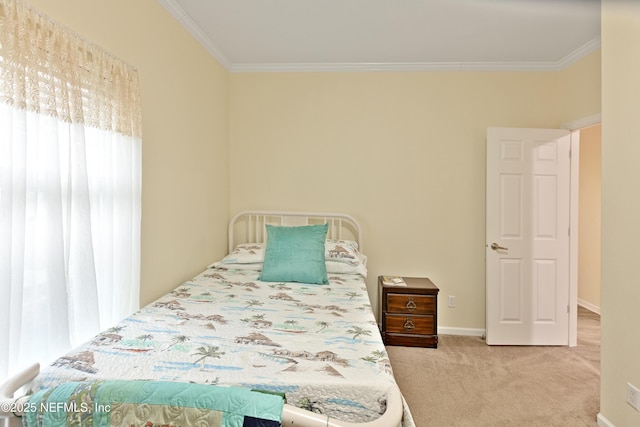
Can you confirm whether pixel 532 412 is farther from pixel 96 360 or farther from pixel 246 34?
pixel 246 34

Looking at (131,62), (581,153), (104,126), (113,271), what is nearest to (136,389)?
(113,271)

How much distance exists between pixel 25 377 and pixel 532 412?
2.59m

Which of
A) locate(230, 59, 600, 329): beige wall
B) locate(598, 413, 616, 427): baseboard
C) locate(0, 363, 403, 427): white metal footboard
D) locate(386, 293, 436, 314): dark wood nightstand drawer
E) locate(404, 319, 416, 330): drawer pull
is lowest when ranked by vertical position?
locate(598, 413, 616, 427): baseboard

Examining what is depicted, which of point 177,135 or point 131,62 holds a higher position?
point 131,62

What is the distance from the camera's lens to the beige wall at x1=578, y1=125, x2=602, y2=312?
4270 millimetres

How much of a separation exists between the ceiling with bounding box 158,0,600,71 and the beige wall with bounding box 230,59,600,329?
0.47ft

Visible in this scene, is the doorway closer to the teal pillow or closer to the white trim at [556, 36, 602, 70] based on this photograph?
the white trim at [556, 36, 602, 70]

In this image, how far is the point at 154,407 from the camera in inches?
36.3

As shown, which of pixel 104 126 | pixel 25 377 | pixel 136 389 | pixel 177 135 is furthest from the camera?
pixel 177 135

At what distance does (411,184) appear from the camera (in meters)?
3.44

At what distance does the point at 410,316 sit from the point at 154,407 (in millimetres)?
2519

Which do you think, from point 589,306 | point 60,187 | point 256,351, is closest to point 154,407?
point 256,351

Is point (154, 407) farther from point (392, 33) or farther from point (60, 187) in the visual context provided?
point (392, 33)

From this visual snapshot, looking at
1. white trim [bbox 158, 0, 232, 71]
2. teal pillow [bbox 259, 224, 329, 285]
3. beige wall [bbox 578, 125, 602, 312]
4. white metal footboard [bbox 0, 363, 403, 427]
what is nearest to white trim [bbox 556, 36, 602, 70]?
beige wall [bbox 578, 125, 602, 312]
